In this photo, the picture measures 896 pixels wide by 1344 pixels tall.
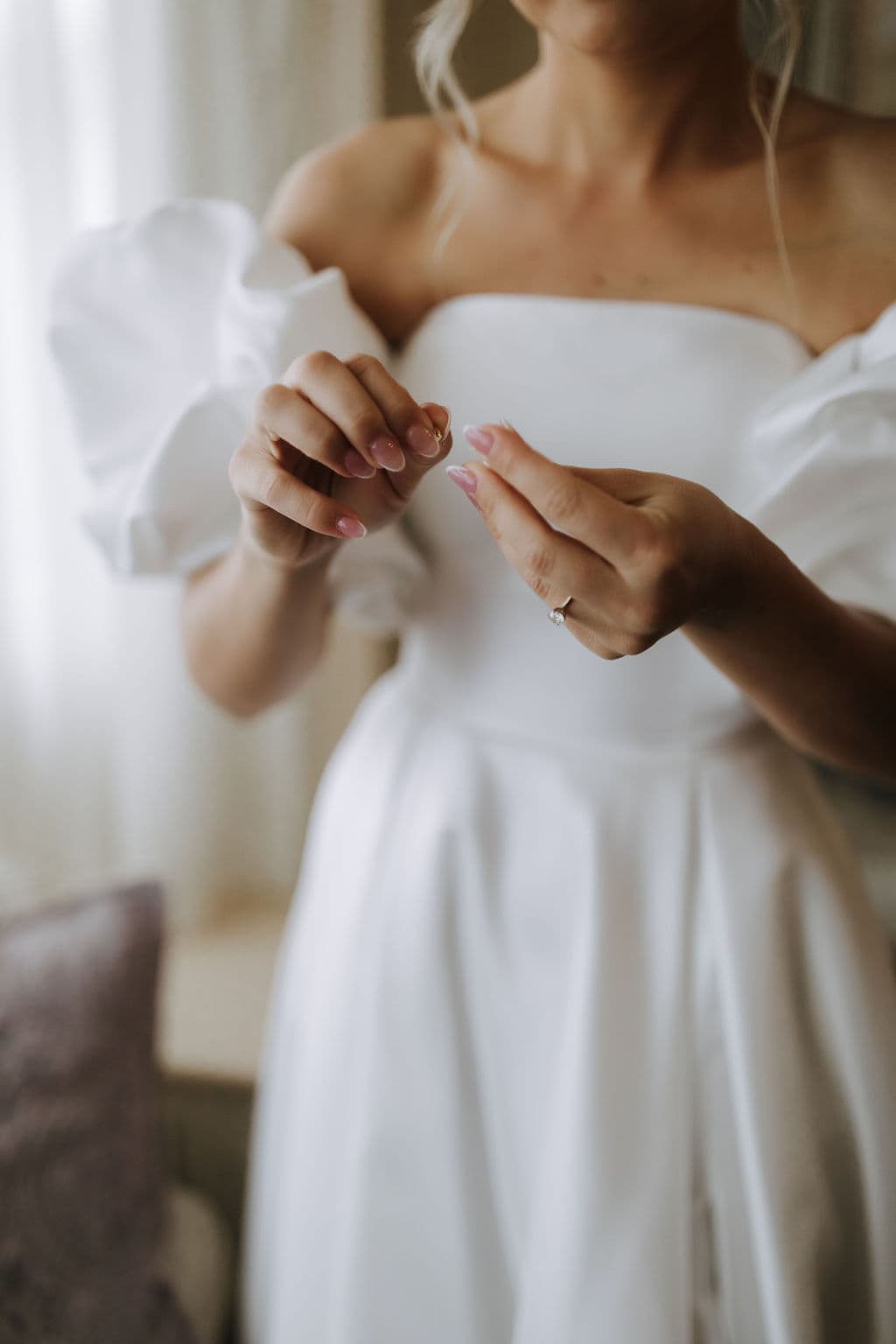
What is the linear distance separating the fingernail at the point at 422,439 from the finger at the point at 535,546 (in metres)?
0.01

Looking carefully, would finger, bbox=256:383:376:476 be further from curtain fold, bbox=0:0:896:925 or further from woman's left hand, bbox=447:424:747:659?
curtain fold, bbox=0:0:896:925

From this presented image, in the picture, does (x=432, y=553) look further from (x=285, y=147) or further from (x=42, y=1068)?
(x=42, y=1068)

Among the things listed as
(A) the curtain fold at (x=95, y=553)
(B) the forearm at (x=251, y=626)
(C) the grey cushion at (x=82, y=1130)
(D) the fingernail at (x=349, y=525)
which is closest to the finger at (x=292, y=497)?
(D) the fingernail at (x=349, y=525)

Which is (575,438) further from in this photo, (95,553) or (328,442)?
(95,553)

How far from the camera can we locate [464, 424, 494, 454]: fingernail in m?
0.30

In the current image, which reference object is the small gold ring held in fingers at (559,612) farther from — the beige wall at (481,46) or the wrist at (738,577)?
the beige wall at (481,46)

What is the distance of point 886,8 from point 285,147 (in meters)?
0.40

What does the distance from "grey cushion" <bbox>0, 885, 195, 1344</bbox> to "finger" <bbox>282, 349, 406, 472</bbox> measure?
0.54 metres

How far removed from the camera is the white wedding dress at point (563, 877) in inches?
16.9

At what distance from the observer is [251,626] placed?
20.1 inches

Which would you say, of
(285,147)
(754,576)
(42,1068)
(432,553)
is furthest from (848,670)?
(42,1068)

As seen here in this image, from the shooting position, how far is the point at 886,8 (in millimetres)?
338

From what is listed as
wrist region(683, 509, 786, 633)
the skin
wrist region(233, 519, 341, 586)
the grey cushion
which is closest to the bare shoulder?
the skin

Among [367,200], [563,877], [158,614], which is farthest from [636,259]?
[158,614]
